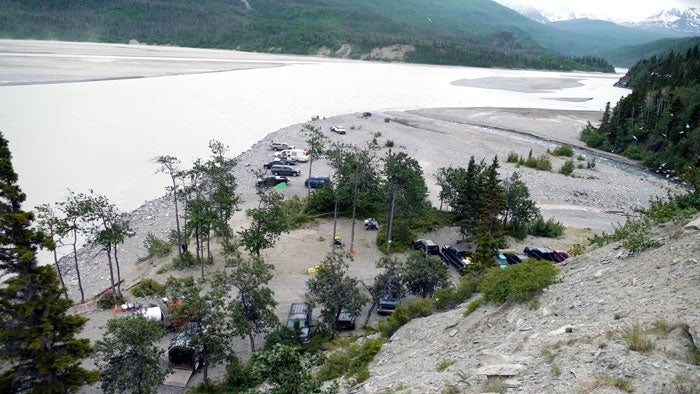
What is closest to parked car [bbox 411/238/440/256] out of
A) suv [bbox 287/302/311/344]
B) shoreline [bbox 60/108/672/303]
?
shoreline [bbox 60/108/672/303]

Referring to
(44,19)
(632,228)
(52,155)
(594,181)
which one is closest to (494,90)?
(594,181)

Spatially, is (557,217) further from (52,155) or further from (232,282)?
(52,155)

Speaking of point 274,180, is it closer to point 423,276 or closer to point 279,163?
point 279,163

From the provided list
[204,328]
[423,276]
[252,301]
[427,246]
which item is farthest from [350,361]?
[427,246]

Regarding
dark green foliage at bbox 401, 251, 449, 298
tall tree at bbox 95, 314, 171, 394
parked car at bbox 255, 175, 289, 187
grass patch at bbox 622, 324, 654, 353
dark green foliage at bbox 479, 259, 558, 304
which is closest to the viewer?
grass patch at bbox 622, 324, 654, 353

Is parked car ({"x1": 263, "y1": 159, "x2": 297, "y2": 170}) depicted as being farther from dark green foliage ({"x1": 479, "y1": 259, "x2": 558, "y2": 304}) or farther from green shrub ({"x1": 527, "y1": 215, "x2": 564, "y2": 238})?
dark green foliage ({"x1": 479, "y1": 259, "x2": 558, "y2": 304})

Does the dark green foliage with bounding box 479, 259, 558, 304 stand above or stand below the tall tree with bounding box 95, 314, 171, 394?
above
